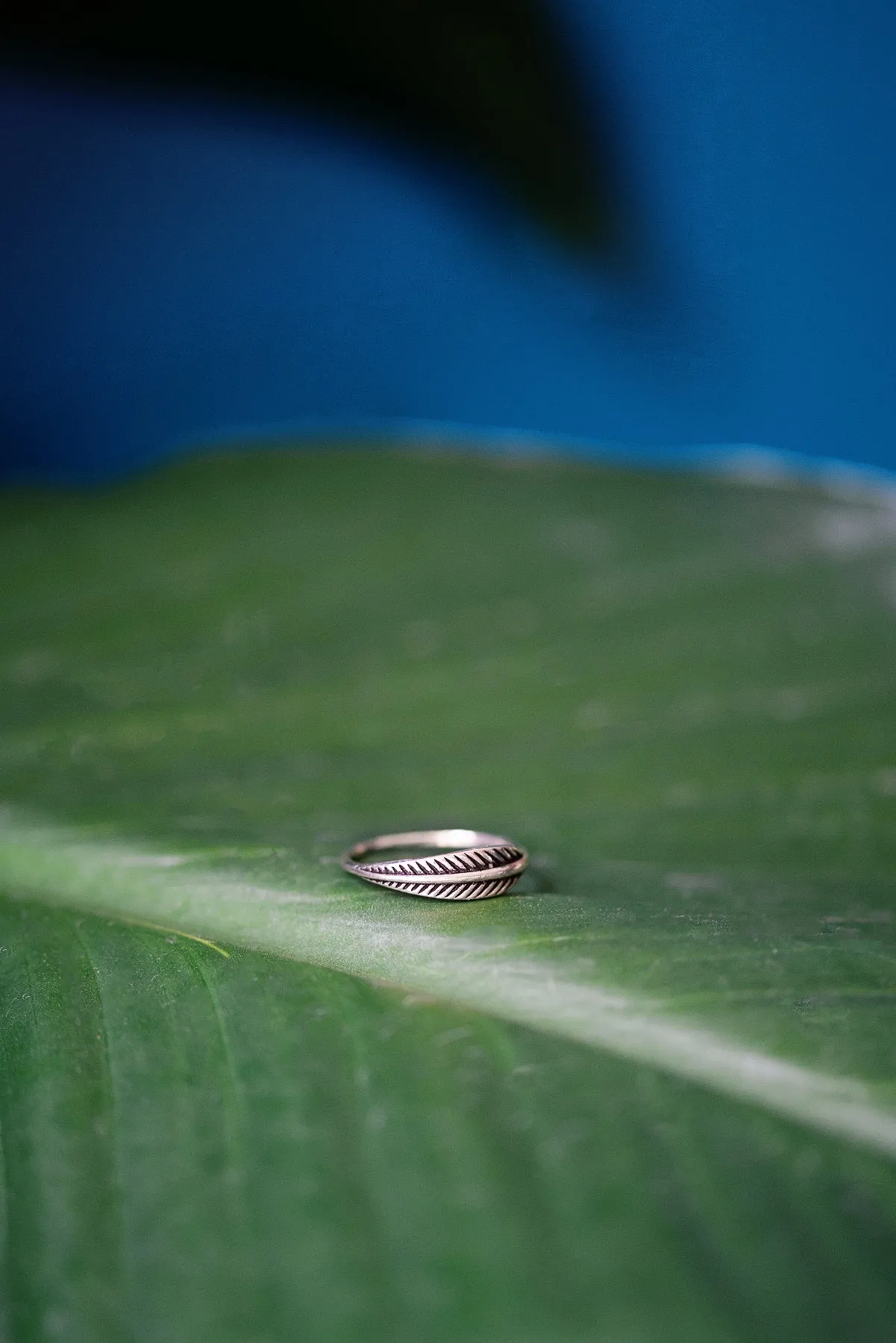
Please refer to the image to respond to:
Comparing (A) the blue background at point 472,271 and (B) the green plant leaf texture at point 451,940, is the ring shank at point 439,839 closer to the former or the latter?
(B) the green plant leaf texture at point 451,940

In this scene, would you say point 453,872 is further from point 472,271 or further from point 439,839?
point 472,271

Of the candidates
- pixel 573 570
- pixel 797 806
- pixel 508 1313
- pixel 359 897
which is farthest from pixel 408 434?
pixel 508 1313

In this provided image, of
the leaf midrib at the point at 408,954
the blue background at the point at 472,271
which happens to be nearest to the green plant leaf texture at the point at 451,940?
the leaf midrib at the point at 408,954

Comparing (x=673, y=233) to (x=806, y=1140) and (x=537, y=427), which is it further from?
(x=806, y=1140)

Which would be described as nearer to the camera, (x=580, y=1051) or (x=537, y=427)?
(x=580, y=1051)

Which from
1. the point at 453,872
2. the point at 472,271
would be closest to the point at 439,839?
the point at 453,872

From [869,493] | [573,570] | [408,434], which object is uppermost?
[408,434]
